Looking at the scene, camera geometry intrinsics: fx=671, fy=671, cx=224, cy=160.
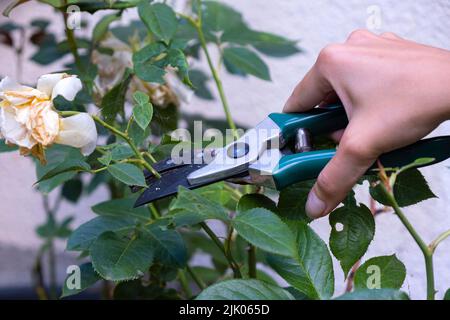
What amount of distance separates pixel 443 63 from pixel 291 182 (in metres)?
0.15

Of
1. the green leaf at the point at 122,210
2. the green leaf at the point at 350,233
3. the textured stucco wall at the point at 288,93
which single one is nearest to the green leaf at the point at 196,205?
the green leaf at the point at 350,233

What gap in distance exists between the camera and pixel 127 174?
0.53 m

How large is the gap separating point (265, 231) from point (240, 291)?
56mm

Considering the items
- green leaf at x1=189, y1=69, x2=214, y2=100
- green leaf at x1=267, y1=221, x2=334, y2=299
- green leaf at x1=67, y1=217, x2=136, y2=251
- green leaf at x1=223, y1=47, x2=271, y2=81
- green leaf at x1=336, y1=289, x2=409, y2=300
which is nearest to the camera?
green leaf at x1=336, y1=289, x2=409, y2=300

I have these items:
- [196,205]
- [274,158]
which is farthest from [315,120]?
[196,205]

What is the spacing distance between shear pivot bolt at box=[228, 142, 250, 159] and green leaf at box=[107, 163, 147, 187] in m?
0.09

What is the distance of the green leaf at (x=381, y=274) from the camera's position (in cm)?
52

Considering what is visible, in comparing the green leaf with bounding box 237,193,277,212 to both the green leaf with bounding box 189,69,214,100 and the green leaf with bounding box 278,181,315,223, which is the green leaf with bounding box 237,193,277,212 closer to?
the green leaf with bounding box 278,181,315,223

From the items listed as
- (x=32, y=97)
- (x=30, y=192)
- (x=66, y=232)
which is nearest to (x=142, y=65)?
(x=32, y=97)

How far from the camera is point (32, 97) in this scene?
0.54 m

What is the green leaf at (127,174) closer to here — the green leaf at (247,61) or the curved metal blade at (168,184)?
the curved metal blade at (168,184)

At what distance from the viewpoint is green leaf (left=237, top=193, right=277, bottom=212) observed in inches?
21.6

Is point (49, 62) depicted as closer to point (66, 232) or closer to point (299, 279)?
point (66, 232)

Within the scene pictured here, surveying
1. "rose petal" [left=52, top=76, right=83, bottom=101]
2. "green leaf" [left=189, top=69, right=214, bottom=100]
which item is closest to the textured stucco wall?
"green leaf" [left=189, top=69, right=214, bottom=100]
